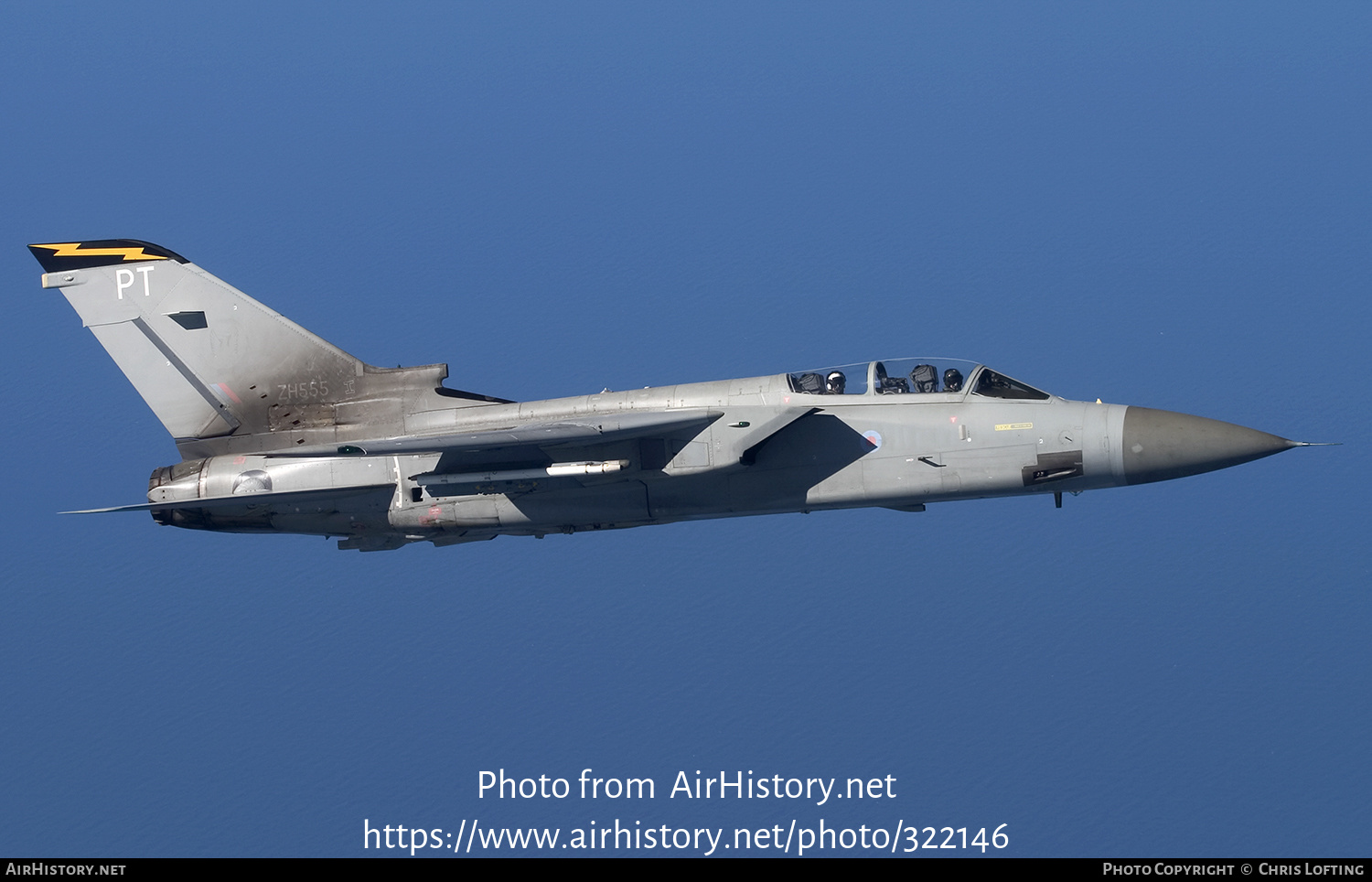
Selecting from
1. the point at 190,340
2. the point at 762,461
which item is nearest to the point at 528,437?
the point at 762,461

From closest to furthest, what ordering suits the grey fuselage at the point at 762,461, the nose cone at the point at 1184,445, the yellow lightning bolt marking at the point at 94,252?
the nose cone at the point at 1184,445
the grey fuselage at the point at 762,461
the yellow lightning bolt marking at the point at 94,252

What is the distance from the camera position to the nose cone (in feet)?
52.6

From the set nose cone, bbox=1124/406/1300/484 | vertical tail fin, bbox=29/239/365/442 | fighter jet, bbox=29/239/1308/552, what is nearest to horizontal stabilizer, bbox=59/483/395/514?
fighter jet, bbox=29/239/1308/552

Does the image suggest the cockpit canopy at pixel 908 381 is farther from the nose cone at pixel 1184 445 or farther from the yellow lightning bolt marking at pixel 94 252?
the yellow lightning bolt marking at pixel 94 252

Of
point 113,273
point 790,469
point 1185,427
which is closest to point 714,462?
point 790,469

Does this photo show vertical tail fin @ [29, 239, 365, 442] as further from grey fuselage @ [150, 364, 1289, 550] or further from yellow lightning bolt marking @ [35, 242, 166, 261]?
grey fuselage @ [150, 364, 1289, 550]

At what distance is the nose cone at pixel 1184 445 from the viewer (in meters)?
16.0

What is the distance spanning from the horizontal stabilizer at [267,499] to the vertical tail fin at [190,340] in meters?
0.98

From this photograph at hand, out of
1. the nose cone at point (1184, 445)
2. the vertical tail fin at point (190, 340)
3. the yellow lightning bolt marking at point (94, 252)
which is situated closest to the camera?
the nose cone at point (1184, 445)

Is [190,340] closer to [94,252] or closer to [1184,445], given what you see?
[94,252]

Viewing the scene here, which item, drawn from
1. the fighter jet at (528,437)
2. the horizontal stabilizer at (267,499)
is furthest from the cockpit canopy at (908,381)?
the horizontal stabilizer at (267,499)

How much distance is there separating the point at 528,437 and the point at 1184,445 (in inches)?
232

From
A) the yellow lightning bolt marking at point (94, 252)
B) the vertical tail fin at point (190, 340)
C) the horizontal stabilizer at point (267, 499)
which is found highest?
the yellow lightning bolt marking at point (94, 252)

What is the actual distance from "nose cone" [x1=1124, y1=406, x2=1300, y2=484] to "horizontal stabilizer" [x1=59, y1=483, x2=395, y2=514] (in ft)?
23.2
